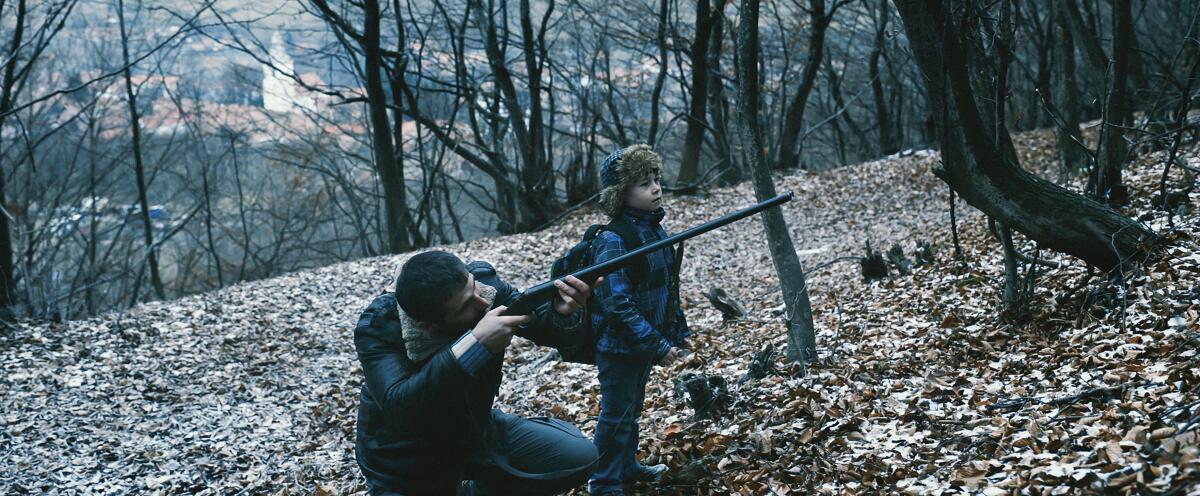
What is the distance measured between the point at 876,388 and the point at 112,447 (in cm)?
565

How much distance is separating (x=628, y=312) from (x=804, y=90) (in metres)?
14.0

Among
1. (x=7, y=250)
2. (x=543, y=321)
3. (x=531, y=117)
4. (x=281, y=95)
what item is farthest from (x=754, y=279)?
(x=281, y=95)

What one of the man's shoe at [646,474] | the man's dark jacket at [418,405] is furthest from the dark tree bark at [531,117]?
the man's dark jacket at [418,405]

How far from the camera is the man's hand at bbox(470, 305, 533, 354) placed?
279cm

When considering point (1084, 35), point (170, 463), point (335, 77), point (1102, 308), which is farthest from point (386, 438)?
point (335, 77)

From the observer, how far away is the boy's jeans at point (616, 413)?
393cm

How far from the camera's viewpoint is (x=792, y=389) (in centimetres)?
495

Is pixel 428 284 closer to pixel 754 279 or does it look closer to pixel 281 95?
pixel 754 279

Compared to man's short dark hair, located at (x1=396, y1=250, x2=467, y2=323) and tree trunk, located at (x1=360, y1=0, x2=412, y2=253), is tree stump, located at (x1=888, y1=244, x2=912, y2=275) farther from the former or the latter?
tree trunk, located at (x1=360, y1=0, x2=412, y2=253)

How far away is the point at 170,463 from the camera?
19.5ft

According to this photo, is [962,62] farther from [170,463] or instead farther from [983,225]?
[170,463]

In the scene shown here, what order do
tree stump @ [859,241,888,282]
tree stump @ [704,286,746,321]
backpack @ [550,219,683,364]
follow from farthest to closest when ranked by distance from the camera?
tree stump @ [704,286,746,321] → tree stump @ [859,241,888,282] → backpack @ [550,219,683,364]

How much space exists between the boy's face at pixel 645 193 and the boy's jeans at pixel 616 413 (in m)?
0.75

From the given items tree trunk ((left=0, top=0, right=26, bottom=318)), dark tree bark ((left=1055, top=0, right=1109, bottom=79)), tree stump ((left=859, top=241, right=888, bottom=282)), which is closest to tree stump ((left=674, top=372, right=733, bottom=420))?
tree stump ((left=859, top=241, right=888, bottom=282))
